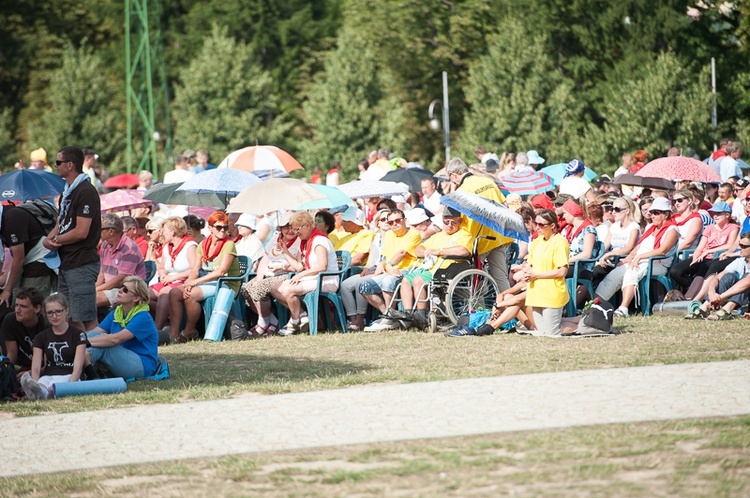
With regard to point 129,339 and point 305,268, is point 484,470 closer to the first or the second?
point 129,339

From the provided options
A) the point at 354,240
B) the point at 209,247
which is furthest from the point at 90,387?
the point at 354,240

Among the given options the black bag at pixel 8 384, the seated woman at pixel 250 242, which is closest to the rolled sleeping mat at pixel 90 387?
the black bag at pixel 8 384

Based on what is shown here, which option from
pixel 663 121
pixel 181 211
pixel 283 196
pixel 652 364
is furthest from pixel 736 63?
pixel 652 364

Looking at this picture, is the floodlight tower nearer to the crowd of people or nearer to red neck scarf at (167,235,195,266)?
the crowd of people

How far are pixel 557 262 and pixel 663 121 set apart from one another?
821 inches

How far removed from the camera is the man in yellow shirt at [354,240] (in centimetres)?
1434

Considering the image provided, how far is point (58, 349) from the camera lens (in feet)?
30.5

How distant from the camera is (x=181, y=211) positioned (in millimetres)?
18406

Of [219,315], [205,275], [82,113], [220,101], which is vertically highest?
[220,101]

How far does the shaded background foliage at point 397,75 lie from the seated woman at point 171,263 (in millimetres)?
20427

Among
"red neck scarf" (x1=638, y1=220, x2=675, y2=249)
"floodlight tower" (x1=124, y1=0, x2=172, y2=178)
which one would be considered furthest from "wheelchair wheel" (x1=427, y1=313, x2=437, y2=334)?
"floodlight tower" (x1=124, y1=0, x2=172, y2=178)

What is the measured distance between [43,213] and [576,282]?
19.8 ft

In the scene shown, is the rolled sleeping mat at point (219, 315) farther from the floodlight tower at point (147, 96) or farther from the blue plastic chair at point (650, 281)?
the floodlight tower at point (147, 96)

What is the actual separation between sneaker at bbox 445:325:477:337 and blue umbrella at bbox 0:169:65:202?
497 cm
